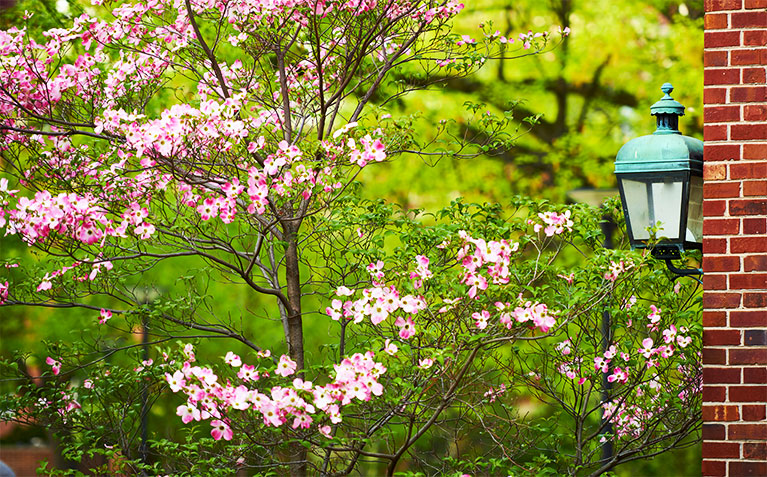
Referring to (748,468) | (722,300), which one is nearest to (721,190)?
(722,300)

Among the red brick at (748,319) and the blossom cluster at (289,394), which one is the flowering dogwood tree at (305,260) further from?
the red brick at (748,319)

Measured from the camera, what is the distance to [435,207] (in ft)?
49.5

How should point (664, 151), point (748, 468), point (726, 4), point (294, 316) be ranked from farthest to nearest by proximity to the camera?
point (294, 316) < point (664, 151) < point (726, 4) < point (748, 468)

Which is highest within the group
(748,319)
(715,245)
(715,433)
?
(715,245)

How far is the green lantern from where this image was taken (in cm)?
351

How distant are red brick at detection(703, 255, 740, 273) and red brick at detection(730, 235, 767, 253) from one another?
3 centimetres

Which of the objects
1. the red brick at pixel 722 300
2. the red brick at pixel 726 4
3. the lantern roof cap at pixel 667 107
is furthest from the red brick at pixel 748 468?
the red brick at pixel 726 4

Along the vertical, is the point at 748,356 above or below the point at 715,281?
below

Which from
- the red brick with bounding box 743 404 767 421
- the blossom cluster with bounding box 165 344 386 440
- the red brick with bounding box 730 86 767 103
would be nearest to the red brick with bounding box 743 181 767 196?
the red brick with bounding box 730 86 767 103

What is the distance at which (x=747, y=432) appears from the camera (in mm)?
3016

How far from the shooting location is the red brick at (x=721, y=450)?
3.02 m

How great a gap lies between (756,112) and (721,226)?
16.1 inches

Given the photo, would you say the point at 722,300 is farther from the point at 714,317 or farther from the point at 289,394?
the point at 289,394

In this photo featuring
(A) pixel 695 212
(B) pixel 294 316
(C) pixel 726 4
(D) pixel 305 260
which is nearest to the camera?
(C) pixel 726 4
